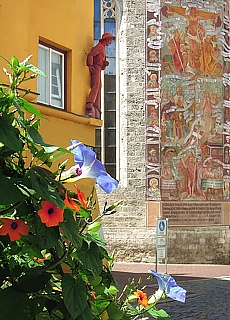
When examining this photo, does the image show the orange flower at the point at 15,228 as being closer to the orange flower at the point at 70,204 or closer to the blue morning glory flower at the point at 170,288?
the orange flower at the point at 70,204

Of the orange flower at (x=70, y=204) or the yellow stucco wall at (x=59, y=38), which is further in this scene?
the yellow stucco wall at (x=59, y=38)

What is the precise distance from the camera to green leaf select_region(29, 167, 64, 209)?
1265 millimetres

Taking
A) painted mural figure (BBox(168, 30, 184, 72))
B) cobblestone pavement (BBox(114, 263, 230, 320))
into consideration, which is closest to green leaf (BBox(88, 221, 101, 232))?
cobblestone pavement (BBox(114, 263, 230, 320))

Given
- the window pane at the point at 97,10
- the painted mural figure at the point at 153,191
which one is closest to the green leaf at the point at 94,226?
the painted mural figure at the point at 153,191

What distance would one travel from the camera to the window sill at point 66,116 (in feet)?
30.5

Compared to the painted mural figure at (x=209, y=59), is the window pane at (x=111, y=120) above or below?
below

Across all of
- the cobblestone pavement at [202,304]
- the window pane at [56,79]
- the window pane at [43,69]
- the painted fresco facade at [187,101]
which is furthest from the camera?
the painted fresco facade at [187,101]

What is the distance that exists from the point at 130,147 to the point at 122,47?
3.69 meters

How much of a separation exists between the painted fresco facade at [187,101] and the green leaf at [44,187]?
18997 millimetres

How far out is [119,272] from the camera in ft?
53.6

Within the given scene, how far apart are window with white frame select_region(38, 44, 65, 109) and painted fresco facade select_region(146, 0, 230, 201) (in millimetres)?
10427

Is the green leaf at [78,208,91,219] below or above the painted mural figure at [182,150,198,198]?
above

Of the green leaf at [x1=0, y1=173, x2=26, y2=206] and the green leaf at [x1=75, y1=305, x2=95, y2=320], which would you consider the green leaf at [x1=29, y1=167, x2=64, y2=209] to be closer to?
the green leaf at [x1=0, y1=173, x2=26, y2=206]

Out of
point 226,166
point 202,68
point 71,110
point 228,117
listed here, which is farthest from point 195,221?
point 71,110
